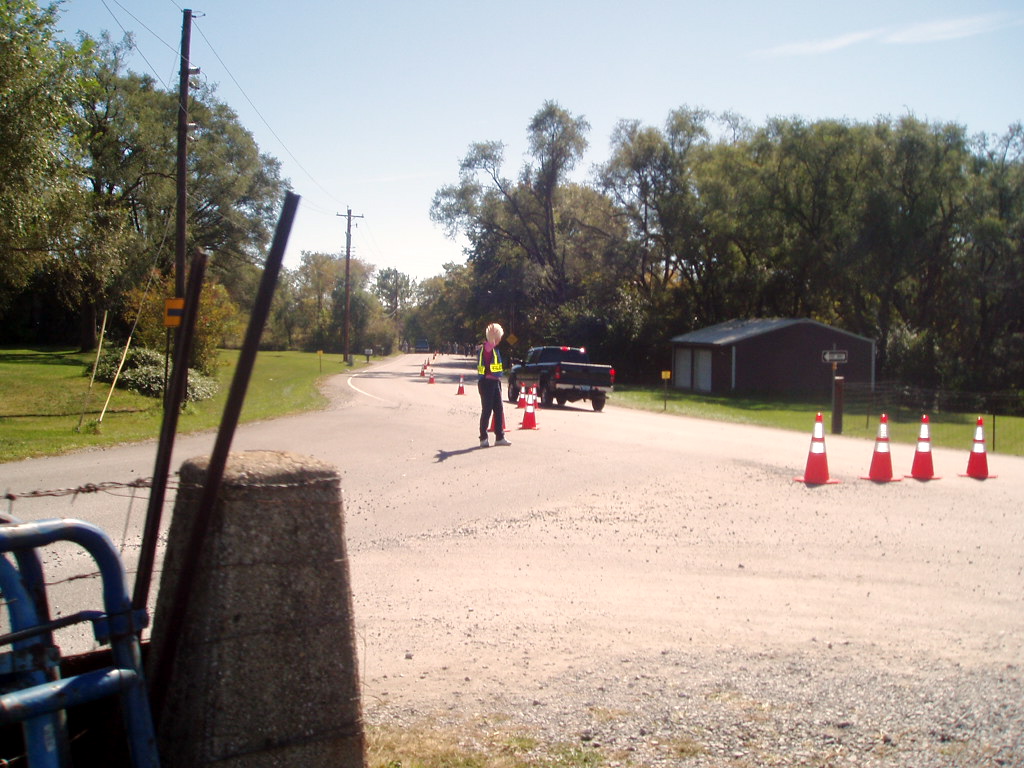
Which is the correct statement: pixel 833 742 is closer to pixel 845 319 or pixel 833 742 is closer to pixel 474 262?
pixel 845 319

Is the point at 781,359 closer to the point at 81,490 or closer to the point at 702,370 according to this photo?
the point at 702,370

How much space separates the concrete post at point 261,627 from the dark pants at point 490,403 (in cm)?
1215

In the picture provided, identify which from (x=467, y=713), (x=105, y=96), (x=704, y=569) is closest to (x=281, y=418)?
(x=704, y=569)

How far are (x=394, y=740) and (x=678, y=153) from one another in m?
54.6

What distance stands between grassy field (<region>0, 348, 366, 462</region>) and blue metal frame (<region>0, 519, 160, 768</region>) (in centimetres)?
981

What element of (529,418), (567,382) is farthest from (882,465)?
(567,382)

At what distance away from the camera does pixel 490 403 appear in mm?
15375

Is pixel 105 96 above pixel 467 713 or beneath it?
above

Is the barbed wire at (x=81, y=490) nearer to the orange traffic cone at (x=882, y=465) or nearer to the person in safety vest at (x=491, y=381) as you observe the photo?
the orange traffic cone at (x=882, y=465)

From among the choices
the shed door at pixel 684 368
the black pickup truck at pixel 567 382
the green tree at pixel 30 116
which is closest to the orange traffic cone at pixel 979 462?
the black pickup truck at pixel 567 382

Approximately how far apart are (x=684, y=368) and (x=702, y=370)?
240 centimetres

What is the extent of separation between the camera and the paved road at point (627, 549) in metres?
→ 6.03

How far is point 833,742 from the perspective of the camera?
14.0ft

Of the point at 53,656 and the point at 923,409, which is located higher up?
the point at 53,656
